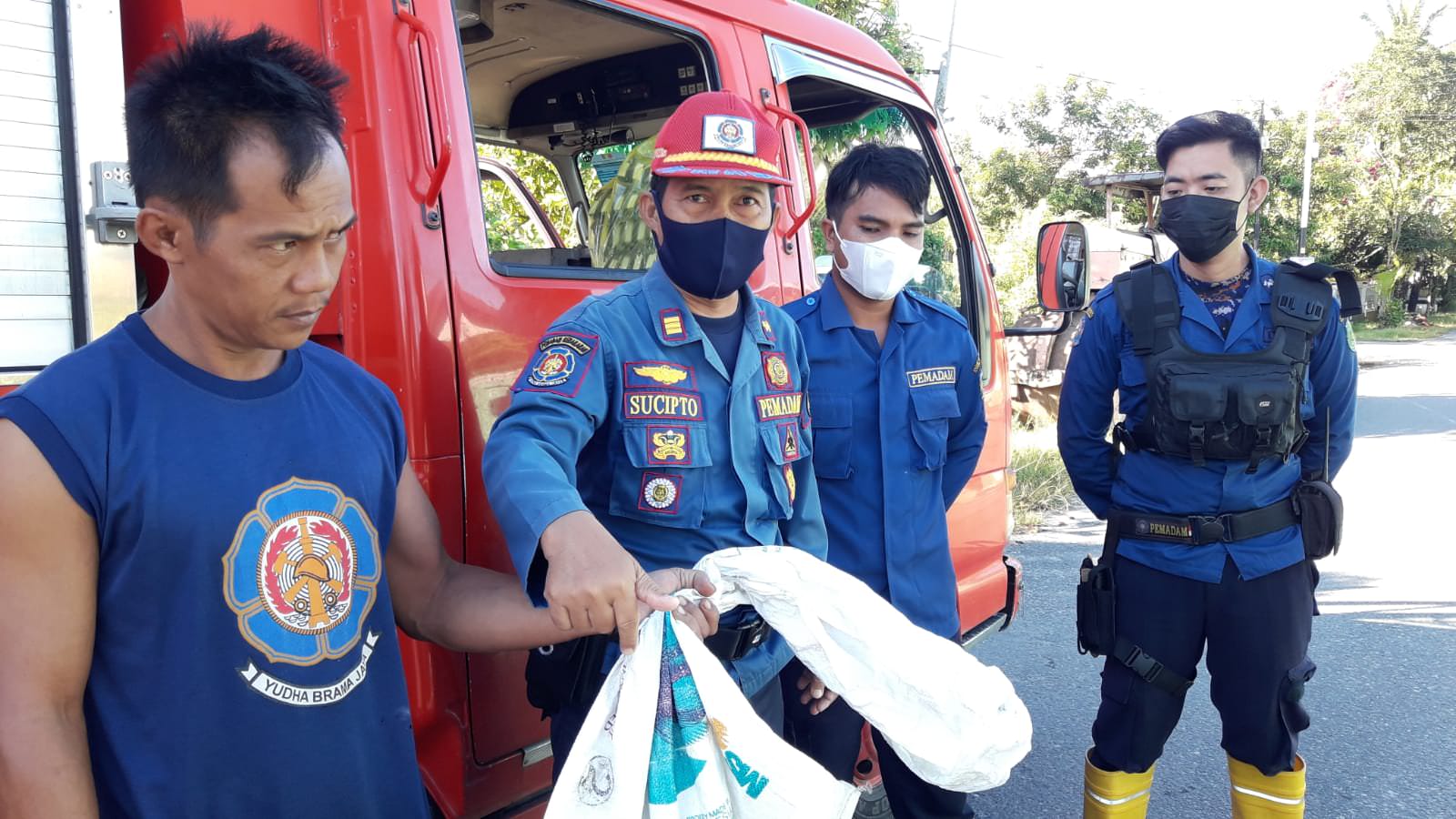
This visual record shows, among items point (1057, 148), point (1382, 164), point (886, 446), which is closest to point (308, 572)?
point (886, 446)

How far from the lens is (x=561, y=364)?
163cm

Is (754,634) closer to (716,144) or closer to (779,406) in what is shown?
(779,406)

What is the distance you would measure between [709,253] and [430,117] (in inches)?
21.1

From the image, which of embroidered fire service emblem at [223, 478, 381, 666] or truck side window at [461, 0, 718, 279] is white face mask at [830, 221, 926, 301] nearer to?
truck side window at [461, 0, 718, 279]

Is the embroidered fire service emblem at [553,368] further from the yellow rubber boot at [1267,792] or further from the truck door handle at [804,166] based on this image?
the yellow rubber boot at [1267,792]

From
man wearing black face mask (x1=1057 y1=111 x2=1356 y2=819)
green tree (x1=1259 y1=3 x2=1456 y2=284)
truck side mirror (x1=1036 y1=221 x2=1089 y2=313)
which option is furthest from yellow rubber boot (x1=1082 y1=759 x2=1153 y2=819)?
green tree (x1=1259 y1=3 x2=1456 y2=284)

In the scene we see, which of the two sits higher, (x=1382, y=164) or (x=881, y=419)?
(x=1382, y=164)

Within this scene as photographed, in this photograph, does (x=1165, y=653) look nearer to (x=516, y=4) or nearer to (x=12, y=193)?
(x=516, y=4)

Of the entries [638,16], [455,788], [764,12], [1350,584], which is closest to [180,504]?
[455,788]

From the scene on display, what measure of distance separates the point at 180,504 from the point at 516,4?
61.7 inches

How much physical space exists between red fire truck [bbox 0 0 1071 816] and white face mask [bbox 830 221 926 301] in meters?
0.20

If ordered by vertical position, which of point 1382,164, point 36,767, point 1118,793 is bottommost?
point 1118,793

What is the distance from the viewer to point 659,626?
1431mm

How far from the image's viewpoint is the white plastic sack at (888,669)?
5.31 feet
